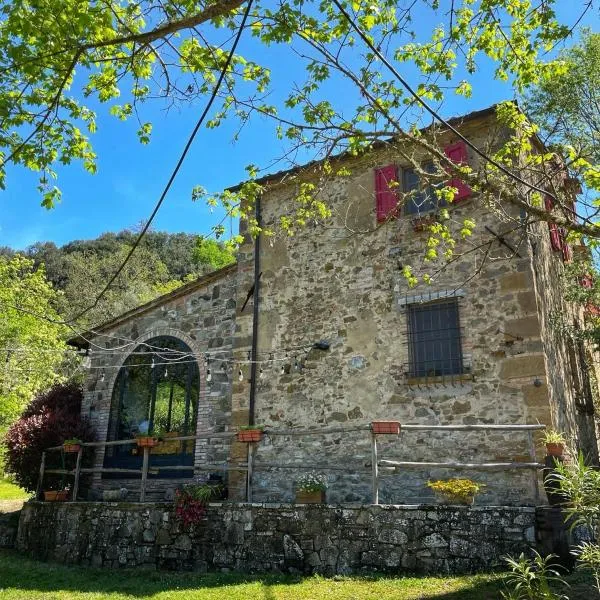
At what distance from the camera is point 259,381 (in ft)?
36.7

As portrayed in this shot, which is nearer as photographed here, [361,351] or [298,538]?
[298,538]

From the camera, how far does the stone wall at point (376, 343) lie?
8891mm

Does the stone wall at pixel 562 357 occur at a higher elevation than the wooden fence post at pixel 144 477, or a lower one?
higher

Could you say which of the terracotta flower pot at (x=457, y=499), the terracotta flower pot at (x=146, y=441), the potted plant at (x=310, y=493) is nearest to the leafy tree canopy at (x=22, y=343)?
the terracotta flower pot at (x=146, y=441)

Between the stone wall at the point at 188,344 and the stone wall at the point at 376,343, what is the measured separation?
64 centimetres

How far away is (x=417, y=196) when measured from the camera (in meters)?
10.9

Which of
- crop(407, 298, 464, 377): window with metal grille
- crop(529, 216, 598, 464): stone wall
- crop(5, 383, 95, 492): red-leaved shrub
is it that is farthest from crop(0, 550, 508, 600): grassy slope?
crop(407, 298, 464, 377): window with metal grille

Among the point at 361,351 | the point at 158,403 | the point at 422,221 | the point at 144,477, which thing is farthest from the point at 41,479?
the point at 422,221

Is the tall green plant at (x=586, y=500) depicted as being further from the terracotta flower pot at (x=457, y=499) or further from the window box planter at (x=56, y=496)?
the window box planter at (x=56, y=496)

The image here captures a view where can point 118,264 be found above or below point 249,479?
above

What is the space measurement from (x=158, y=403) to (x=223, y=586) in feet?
19.9

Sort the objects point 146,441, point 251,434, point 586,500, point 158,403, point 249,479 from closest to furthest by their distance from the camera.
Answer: point 586,500 < point 249,479 < point 251,434 < point 146,441 < point 158,403

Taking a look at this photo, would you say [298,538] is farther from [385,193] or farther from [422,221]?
[385,193]

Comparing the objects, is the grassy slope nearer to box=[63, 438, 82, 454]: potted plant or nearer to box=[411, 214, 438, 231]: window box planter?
box=[63, 438, 82, 454]: potted plant
